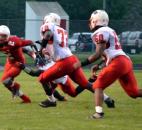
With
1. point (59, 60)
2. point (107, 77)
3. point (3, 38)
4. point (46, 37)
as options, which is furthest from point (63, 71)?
point (3, 38)

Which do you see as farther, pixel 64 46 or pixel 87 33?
pixel 87 33

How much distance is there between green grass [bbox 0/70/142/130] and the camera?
1135 centimetres

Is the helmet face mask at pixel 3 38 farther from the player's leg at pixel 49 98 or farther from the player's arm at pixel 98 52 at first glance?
the player's arm at pixel 98 52

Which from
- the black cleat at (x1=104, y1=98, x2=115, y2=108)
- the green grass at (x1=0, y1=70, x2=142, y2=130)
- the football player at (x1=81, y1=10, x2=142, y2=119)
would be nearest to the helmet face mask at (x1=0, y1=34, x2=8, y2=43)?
the green grass at (x1=0, y1=70, x2=142, y2=130)

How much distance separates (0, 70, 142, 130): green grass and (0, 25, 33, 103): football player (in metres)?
0.31

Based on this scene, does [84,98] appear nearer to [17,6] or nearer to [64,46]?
[64,46]

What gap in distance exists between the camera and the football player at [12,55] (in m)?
14.5

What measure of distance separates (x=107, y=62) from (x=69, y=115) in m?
1.11

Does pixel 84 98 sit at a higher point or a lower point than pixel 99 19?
lower

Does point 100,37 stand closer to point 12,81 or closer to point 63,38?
point 63,38

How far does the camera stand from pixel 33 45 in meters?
14.6

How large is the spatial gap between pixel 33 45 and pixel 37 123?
3211 mm

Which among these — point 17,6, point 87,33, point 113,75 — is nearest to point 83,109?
point 113,75

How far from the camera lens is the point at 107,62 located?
12578 mm
